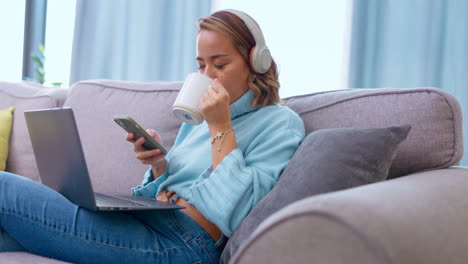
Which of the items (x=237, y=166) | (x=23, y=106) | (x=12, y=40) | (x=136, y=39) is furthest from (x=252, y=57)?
(x=12, y=40)

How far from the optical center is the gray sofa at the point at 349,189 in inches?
21.3

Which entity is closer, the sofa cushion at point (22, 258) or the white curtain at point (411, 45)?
the sofa cushion at point (22, 258)

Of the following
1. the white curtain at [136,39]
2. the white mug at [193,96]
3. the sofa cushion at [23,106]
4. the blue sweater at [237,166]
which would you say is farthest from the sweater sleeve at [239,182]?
the white curtain at [136,39]

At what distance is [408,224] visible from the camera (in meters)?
0.57

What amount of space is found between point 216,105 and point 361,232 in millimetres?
700

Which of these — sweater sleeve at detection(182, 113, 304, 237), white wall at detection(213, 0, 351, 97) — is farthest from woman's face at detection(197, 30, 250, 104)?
white wall at detection(213, 0, 351, 97)

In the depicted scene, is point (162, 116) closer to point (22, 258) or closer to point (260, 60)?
point (260, 60)

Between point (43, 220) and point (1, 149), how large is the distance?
104 centimetres

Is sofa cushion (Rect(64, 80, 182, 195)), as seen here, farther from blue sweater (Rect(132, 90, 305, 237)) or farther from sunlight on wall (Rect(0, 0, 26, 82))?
sunlight on wall (Rect(0, 0, 26, 82))

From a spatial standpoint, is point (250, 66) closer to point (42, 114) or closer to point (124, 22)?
point (42, 114)

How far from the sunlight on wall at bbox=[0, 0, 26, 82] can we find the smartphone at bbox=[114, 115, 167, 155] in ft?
8.44

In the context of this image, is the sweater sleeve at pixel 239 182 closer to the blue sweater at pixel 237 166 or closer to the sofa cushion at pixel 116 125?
the blue sweater at pixel 237 166

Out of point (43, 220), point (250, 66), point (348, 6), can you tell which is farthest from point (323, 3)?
point (43, 220)

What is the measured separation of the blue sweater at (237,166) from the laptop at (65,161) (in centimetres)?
11
